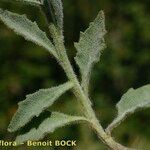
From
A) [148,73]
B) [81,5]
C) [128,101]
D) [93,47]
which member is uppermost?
[93,47]

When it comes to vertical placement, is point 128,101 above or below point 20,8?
above

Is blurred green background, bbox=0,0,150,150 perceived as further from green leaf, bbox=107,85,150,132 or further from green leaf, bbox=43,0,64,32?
green leaf, bbox=43,0,64,32

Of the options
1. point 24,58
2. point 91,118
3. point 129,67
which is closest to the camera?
point 91,118

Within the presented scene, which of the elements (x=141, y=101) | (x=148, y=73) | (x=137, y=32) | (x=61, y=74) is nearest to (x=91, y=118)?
(x=141, y=101)

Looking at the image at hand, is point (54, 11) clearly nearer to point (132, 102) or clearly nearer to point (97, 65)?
point (132, 102)

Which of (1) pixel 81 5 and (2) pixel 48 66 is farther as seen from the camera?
(1) pixel 81 5

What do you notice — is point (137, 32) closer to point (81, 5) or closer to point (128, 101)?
point (81, 5)

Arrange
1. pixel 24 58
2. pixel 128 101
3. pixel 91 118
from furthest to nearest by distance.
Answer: pixel 24 58 < pixel 128 101 < pixel 91 118

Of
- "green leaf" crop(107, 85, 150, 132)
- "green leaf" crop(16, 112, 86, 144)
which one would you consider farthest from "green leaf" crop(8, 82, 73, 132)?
"green leaf" crop(107, 85, 150, 132)
